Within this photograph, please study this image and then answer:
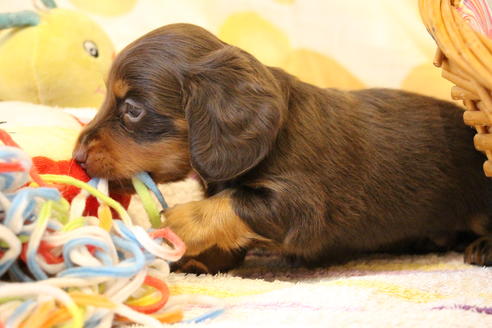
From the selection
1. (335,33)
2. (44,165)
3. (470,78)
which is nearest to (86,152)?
(44,165)

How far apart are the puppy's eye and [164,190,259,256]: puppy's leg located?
0.27 meters

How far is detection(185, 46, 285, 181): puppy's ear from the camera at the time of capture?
5.25ft

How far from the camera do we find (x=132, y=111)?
1.67 m

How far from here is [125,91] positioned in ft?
5.49

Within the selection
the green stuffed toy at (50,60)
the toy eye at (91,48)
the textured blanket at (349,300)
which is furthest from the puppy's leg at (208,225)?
the toy eye at (91,48)

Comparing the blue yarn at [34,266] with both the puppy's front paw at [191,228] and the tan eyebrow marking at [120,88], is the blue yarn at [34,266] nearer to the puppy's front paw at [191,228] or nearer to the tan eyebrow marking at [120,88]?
the puppy's front paw at [191,228]

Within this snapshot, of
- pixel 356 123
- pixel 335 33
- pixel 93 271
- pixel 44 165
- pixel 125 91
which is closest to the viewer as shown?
pixel 93 271

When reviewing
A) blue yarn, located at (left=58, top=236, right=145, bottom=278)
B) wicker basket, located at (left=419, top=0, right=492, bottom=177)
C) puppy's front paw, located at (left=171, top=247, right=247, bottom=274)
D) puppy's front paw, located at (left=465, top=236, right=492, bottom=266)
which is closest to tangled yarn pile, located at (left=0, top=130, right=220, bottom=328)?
blue yarn, located at (left=58, top=236, right=145, bottom=278)

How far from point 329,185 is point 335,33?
166 centimetres

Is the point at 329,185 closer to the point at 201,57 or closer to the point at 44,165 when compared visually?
the point at 201,57

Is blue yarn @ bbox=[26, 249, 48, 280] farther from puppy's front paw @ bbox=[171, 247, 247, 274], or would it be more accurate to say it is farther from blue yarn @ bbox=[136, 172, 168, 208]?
puppy's front paw @ bbox=[171, 247, 247, 274]

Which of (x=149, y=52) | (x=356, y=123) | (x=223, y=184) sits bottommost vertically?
(x=223, y=184)

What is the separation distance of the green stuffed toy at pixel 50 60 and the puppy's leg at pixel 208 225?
4.01 feet

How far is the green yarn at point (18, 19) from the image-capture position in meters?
2.66
